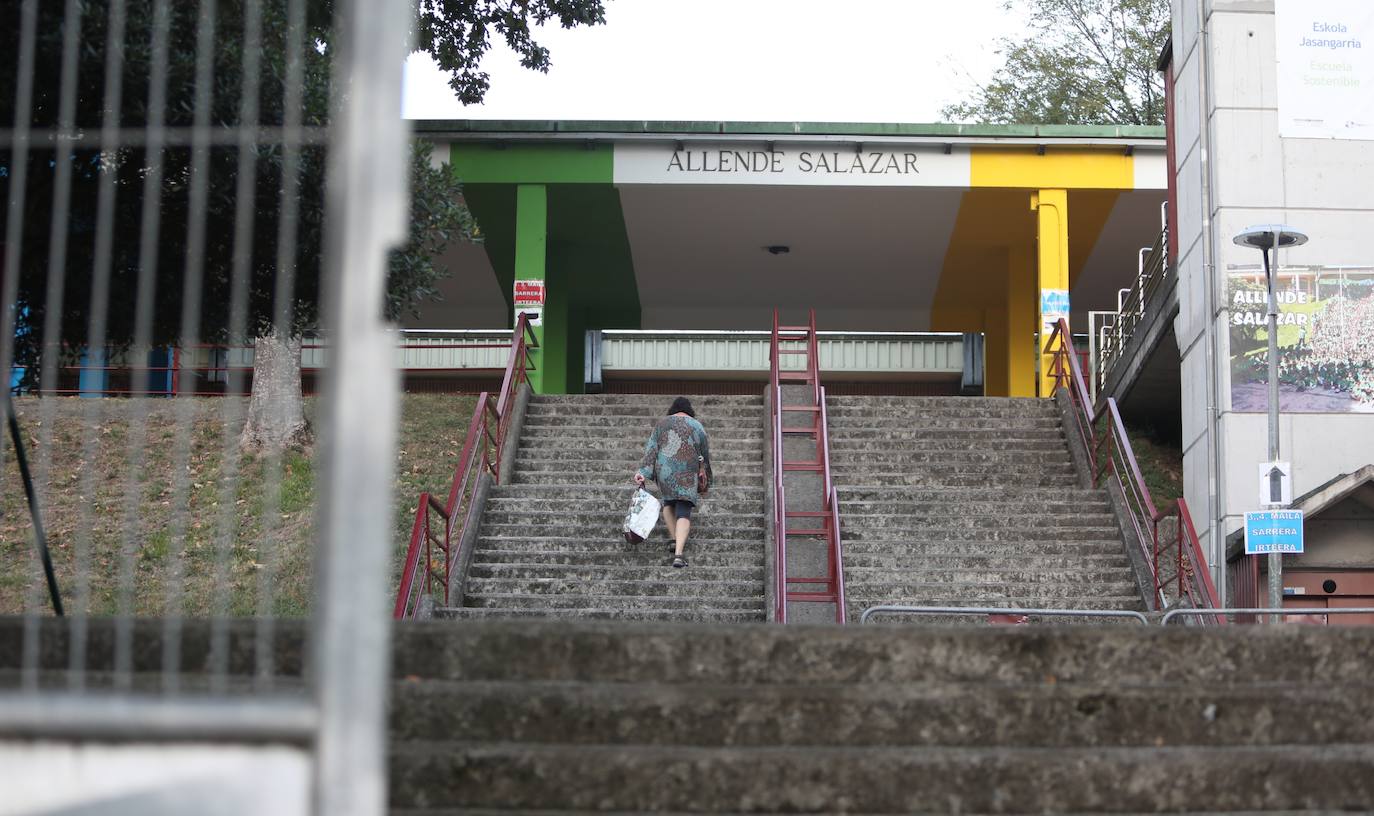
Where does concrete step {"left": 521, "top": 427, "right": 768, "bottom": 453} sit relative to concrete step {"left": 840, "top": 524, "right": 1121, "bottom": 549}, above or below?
above

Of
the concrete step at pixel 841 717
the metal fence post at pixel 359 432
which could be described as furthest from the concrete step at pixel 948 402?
the metal fence post at pixel 359 432

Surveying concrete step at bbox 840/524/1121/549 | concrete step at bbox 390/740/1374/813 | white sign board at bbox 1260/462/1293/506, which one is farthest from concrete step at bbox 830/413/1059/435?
concrete step at bbox 390/740/1374/813

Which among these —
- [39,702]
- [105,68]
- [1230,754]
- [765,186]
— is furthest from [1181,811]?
[765,186]

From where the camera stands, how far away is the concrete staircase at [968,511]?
469 inches

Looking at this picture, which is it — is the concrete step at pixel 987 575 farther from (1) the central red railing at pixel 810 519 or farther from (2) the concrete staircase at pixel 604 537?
(2) the concrete staircase at pixel 604 537

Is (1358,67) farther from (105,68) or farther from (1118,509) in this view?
(105,68)

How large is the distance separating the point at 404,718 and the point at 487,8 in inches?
456

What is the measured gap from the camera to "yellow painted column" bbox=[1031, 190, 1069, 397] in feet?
58.7

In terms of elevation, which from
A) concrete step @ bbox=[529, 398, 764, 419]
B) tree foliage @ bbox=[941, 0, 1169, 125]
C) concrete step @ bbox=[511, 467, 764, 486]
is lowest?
concrete step @ bbox=[511, 467, 764, 486]

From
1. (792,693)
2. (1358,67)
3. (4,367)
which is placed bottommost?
(792,693)

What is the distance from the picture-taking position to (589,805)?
4.54m

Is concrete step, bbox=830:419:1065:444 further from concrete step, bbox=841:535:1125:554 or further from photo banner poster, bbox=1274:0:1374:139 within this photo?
photo banner poster, bbox=1274:0:1374:139

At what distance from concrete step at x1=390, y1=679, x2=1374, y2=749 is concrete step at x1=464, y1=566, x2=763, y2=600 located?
6.74 m

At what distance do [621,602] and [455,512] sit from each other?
5.76 ft
